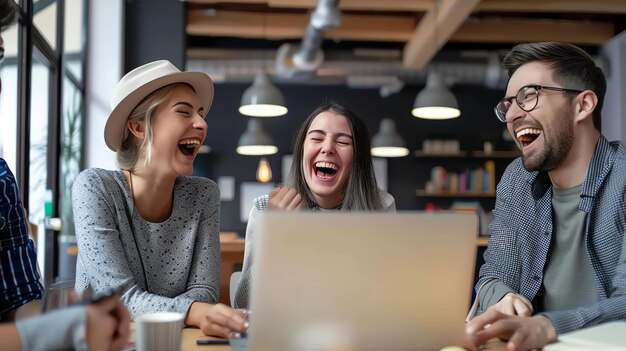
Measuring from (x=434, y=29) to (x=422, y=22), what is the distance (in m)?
0.52

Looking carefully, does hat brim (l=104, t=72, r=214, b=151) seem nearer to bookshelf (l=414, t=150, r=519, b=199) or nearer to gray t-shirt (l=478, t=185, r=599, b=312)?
gray t-shirt (l=478, t=185, r=599, b=312)

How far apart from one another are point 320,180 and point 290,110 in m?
7.42

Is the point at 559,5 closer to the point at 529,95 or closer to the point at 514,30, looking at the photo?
the point at 514,30

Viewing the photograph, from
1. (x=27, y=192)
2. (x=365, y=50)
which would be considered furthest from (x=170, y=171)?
(x=365, y=50)

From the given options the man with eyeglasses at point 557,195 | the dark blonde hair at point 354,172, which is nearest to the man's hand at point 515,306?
the man with eyeglasses at point 557,195

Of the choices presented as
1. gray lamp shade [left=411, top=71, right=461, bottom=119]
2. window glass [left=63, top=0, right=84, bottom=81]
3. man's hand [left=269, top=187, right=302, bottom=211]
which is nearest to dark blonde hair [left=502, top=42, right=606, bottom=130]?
man's hand [left=269, top=187, right=302, bottom=211]

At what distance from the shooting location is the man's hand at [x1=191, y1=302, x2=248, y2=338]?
1408mm

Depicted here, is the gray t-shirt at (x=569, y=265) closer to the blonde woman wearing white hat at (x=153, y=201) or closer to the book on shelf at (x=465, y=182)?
the blonde woman wearing white hat at (x=153, y=201)

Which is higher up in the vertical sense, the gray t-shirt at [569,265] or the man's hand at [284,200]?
the man's hand at [284,200]

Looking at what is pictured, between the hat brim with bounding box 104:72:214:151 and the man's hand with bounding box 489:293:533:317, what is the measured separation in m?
1.29

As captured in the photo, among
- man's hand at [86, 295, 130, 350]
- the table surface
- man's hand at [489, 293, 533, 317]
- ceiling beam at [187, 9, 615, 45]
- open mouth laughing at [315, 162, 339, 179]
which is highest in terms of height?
ceiling beam at [187, 9, 615, 45]

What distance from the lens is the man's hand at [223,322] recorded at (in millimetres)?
1408

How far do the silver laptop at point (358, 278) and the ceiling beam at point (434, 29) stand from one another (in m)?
5.17

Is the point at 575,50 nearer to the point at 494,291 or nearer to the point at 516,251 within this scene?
the point at 516,251
